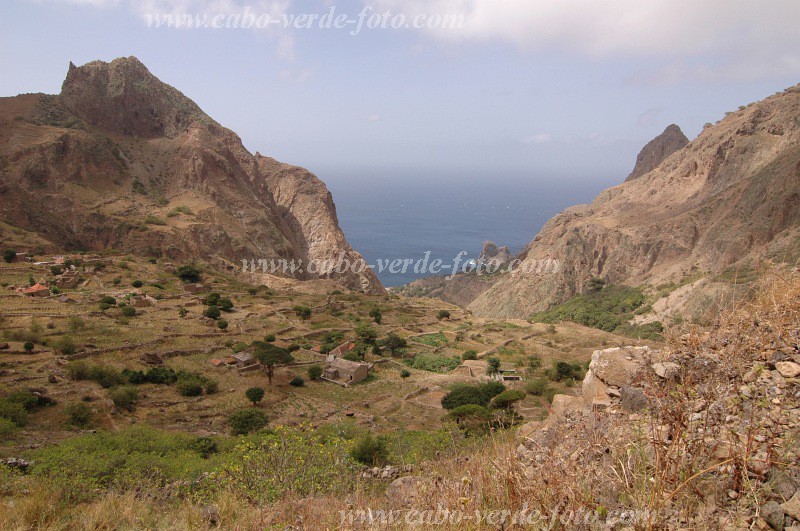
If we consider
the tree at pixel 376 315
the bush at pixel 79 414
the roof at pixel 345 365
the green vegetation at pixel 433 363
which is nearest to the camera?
the bush at pixel 79 414

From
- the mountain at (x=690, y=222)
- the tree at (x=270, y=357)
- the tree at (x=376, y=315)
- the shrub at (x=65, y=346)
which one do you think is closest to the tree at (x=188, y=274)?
the tree at (x=376, y=315)

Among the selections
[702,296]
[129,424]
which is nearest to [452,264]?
[702,296]

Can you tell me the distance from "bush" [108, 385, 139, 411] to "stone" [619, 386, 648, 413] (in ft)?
59.2

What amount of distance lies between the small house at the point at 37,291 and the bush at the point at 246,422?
807 inches

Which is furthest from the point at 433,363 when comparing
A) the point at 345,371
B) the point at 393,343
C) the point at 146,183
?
the point at 146,183

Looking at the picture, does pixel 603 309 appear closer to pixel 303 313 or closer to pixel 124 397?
pixel 303 313

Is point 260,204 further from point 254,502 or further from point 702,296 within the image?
point 254,502

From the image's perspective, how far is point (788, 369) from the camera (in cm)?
465

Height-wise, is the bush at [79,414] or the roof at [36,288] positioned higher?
the roof at [36,288]

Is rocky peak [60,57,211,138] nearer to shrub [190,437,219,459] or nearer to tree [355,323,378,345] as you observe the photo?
tree [355,323,378,345]

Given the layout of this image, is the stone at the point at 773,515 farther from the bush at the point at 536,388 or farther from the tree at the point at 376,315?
the tree at the point at 376,315

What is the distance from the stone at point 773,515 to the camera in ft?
10.5

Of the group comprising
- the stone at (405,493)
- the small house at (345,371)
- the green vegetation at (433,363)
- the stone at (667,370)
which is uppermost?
the stone at (667,370)

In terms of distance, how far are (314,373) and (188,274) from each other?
20.0 metres
